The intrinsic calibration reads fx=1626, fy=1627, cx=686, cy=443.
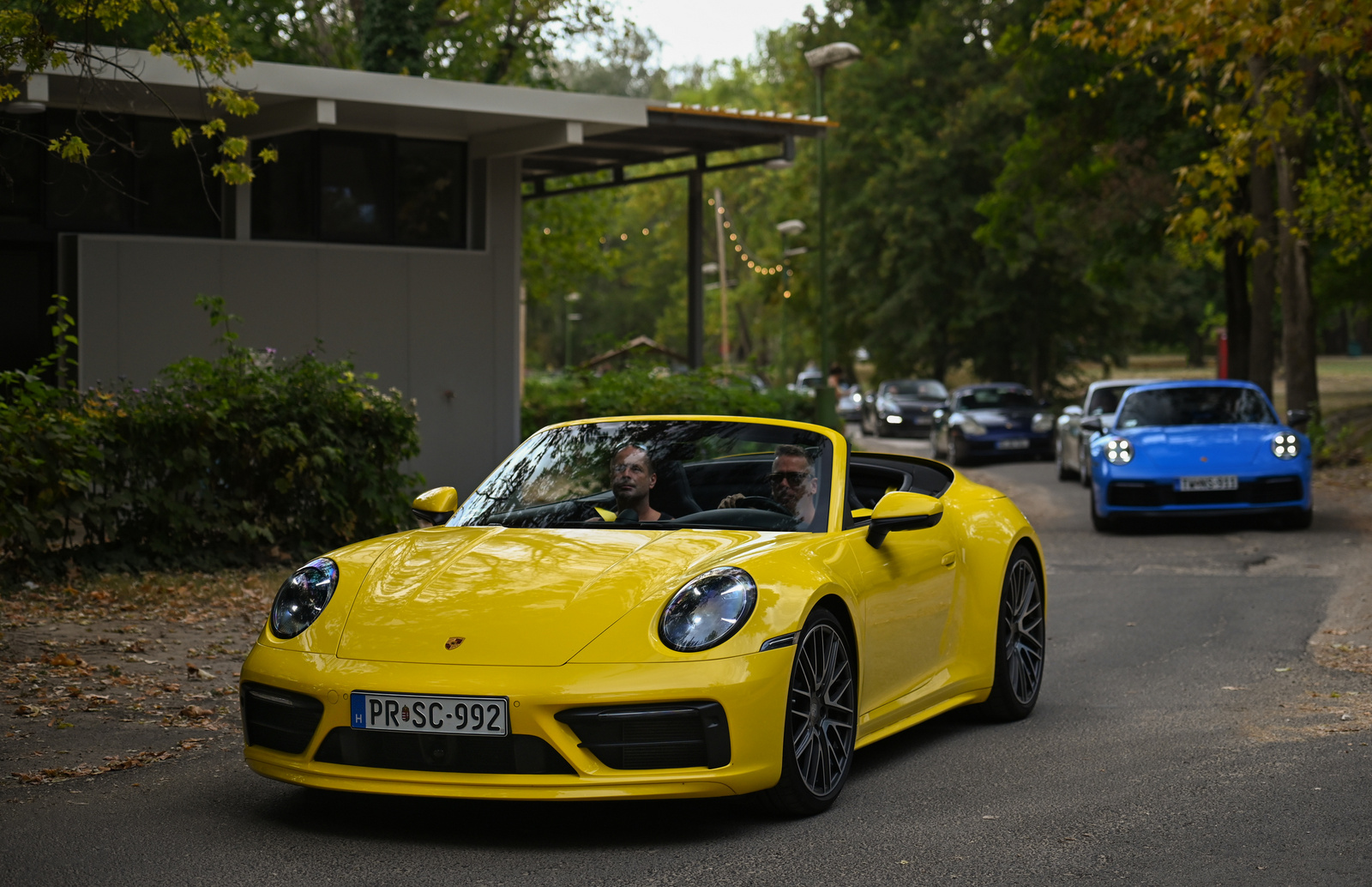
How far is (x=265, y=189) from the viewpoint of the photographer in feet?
56.5

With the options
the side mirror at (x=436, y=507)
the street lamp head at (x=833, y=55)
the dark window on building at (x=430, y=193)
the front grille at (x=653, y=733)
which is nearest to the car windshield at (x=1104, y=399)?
the street lamp head at (x=833, y=55)

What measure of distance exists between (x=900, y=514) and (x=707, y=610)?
1157 mm

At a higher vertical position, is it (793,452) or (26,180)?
(26,180)

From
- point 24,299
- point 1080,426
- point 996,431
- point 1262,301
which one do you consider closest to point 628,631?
point 24,299

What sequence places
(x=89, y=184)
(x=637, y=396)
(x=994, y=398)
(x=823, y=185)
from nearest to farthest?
(x=89, y=184) → (x=637, y=396) → (x=823, y=185) → (x=994, y=398)

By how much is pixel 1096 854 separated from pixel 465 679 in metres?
1.95

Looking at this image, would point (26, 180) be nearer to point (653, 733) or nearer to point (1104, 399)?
point (653, 733)

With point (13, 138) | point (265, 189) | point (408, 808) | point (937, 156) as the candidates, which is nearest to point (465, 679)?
point (408, 808)

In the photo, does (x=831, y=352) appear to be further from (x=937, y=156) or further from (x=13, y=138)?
(x=13, y=138)

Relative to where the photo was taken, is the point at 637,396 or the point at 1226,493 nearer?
the point at 1226,493

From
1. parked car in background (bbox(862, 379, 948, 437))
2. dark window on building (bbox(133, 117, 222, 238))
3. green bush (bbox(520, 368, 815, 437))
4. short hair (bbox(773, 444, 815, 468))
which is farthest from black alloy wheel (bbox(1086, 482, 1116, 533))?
parked car in background (bbox(862, 379, 948, 437))

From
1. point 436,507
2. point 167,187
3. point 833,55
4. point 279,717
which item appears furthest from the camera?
point 833,55

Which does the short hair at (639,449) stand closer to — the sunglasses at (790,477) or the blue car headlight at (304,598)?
the sunglasses at (790,477)

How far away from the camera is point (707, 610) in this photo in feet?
16.6
